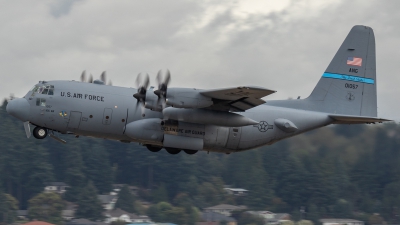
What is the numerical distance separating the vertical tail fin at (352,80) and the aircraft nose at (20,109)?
11.8 meters

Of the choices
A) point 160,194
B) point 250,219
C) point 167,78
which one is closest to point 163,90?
point 167,78

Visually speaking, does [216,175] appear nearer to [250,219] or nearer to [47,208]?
[250,219]

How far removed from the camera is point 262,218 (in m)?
61.2

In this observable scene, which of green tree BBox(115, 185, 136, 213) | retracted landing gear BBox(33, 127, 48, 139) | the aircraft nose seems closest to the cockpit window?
the aircraft nose

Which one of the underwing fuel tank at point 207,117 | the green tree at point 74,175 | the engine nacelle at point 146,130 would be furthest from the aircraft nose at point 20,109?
the green tree at point 74,175

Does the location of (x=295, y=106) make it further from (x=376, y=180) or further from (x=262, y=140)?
(x=376, y=180)

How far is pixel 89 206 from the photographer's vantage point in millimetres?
66188

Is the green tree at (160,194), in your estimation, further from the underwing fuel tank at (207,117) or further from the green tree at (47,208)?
the underwing fuel tank at (207,117)

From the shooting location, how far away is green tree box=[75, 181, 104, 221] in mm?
64875

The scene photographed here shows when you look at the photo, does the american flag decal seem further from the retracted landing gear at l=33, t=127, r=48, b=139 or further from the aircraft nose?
the aircraft nose

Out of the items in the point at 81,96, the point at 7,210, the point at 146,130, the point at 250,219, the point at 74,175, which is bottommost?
the point at 7,210

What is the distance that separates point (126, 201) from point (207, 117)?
4717 cm

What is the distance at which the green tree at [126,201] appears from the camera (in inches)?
2717

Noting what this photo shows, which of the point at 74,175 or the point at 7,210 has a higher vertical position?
the point at 74,175
